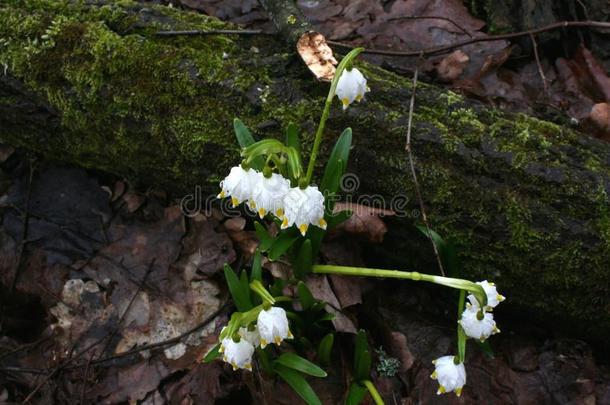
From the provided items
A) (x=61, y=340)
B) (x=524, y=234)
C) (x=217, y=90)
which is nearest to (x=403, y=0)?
(x=217, y=90)

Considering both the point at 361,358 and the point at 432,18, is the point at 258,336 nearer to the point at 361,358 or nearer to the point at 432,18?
the point at 361,358

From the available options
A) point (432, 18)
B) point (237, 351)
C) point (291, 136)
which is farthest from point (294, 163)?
point (432, 18)

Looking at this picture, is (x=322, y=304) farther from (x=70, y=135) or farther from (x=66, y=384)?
(x=70, y=135)

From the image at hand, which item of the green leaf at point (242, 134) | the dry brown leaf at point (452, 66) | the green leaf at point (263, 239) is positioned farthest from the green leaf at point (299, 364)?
the dry brown leaf at point (452, 66)

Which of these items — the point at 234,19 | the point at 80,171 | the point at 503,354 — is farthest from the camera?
the point at 234,19

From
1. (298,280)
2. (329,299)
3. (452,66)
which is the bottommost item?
(329,299)

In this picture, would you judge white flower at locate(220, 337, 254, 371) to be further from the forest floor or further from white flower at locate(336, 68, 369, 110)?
→ white flower at locate(336, 68, 369, 110)
